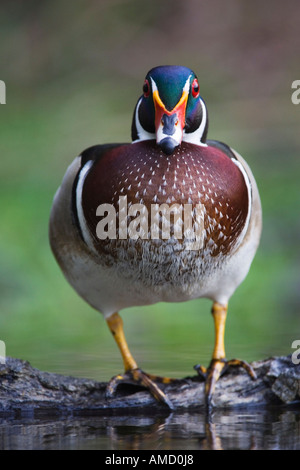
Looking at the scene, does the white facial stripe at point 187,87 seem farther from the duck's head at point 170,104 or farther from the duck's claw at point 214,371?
the duck's claw at point 214,371

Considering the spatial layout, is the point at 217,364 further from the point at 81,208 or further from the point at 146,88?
the point at 146,88

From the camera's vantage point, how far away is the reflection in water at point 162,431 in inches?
106

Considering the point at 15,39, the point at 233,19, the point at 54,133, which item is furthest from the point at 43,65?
the point at 233,19

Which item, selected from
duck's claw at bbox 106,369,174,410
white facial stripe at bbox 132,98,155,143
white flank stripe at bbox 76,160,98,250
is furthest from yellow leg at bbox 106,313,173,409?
white facial stripe at bbox 132,98,155,143

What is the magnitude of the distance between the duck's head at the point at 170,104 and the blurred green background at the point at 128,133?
1.01m

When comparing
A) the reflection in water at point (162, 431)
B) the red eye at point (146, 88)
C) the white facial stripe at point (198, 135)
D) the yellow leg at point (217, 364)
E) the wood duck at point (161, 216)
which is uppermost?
the red eye at point (146, 88)

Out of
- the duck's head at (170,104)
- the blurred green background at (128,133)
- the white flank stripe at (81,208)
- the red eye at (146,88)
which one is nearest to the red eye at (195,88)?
the duck's head at (170,104)

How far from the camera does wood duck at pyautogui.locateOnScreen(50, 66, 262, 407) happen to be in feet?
10.2

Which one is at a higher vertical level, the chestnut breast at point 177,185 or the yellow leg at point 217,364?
the chestnut breast at point 177,185

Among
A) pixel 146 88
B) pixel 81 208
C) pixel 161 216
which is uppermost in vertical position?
pixel 146 88

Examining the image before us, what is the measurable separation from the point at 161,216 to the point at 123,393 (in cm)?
62

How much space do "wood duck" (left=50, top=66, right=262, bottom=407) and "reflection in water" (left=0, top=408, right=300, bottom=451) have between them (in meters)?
0.19

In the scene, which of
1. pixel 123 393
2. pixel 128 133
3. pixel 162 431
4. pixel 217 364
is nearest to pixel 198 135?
pixel 217 364

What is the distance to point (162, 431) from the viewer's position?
2865 mm
